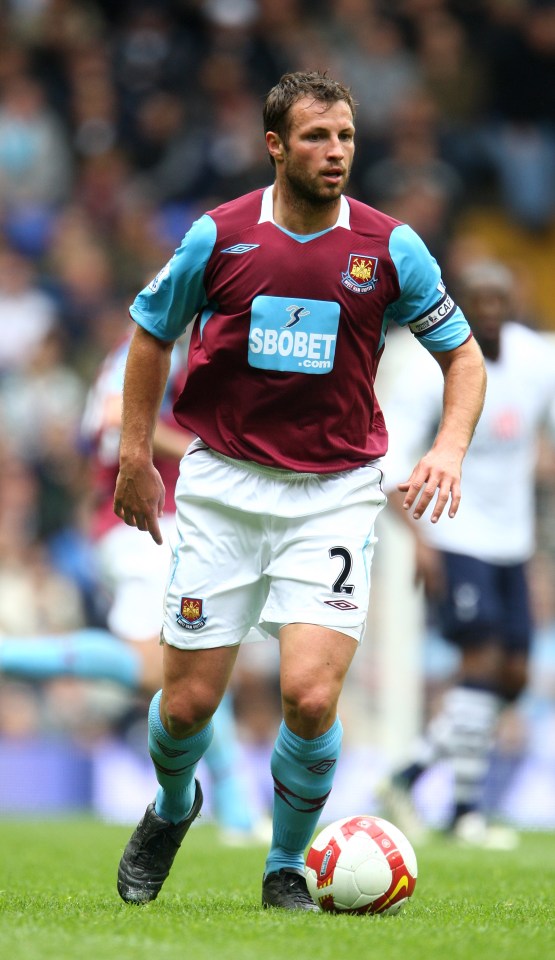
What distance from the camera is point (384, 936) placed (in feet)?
13.1

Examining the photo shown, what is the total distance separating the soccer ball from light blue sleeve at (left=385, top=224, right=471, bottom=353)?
1444 millimetres

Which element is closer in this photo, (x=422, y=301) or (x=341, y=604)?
(x=341, y=604)

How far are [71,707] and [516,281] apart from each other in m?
5.21

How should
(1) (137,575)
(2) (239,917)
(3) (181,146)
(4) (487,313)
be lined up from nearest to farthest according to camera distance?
1. (2) (239,917)
2. (1) (137,575)
3. (4) (487,313)
4. (3) (181,146)

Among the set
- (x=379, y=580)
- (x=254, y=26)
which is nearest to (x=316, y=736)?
(x=379, y=580)

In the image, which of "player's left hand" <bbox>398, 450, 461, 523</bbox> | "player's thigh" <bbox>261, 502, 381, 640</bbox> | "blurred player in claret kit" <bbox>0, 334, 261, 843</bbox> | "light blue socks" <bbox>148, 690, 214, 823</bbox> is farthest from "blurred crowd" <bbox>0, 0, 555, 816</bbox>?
"player's left hand" <bbox>398, 450, 461, 523</bbox>

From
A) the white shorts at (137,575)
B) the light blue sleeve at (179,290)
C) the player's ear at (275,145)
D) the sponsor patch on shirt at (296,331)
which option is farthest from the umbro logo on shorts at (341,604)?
the white shorts at (137,575)

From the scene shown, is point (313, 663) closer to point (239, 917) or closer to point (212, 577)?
point (212, 577)

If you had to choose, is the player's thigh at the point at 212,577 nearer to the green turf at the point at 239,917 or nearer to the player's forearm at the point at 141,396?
the player's forearm at the point at 141,396

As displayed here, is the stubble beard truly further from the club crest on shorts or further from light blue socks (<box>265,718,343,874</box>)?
light blue socks (<box>265,718,343,874</box>)

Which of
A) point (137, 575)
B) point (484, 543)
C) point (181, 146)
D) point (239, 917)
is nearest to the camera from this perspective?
point (239, 917)

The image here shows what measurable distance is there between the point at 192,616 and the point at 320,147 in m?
1.38

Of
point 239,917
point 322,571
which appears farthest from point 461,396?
point 239,917

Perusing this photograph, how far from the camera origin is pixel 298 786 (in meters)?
4.71
